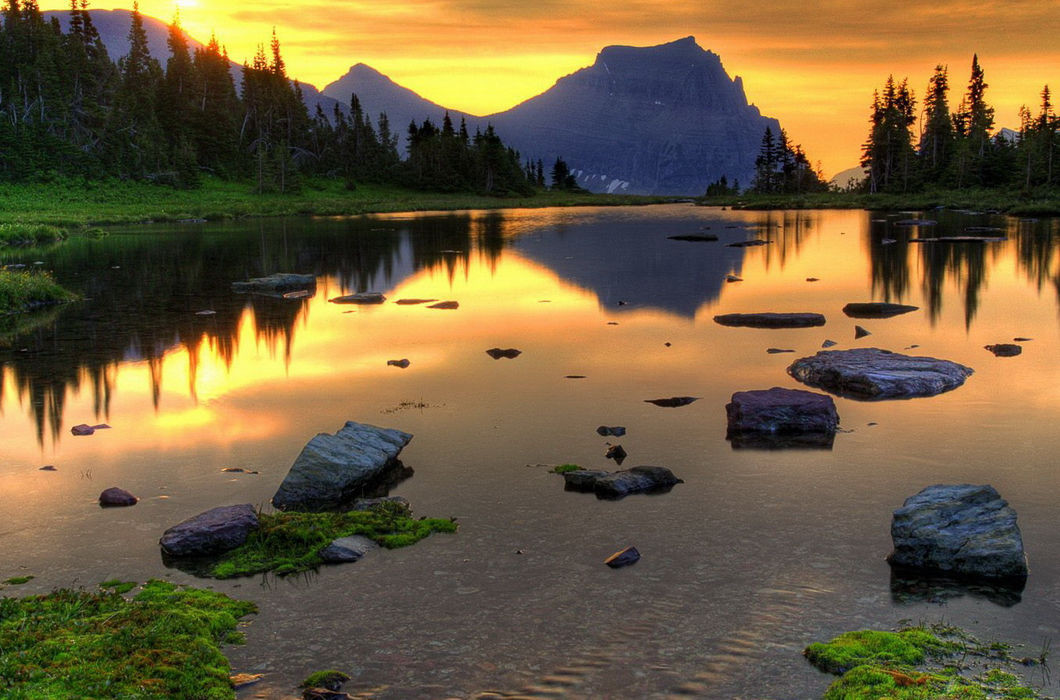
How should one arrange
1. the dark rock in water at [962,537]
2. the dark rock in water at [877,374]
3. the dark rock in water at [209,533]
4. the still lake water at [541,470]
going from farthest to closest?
the dark rock in water at [877,374]
the dark rock in water at [209,533]
the dark rock in water at [962,537]
the still lake water at [541,470]

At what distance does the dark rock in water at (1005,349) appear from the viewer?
2289 centimetres

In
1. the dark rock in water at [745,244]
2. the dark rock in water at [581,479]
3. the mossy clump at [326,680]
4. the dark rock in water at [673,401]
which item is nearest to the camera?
the mossy clump at [326,680]

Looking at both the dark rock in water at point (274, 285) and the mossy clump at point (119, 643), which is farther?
the dark rock in water at point (274, 285)

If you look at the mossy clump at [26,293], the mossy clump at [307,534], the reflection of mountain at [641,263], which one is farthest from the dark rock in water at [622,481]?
the mossy clump at [26,293]

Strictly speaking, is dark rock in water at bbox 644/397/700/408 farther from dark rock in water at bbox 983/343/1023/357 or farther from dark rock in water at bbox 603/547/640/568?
dark rock in water at bbox 983/343/1023/357

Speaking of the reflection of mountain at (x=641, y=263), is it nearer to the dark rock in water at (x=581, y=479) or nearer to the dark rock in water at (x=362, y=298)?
the dark rock in water at (x=362, y=298)

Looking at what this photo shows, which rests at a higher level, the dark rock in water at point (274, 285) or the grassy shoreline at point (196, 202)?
the grassy shoreline at point (196, 202)

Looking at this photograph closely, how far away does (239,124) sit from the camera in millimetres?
170625

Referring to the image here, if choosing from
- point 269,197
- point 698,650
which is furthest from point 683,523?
point 269,197

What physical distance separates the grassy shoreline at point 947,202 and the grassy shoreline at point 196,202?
36589 mm

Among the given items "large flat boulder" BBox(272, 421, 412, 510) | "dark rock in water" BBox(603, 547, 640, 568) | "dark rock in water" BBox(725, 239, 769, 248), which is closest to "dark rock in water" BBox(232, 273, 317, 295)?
"large flat boulder" BBox(272, 421, 412, 510)

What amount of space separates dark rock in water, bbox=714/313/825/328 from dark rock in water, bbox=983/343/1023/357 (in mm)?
5285

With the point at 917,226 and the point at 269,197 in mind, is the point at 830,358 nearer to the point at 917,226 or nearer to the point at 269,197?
the point at 917,226

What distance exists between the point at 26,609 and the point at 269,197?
5385 inches
